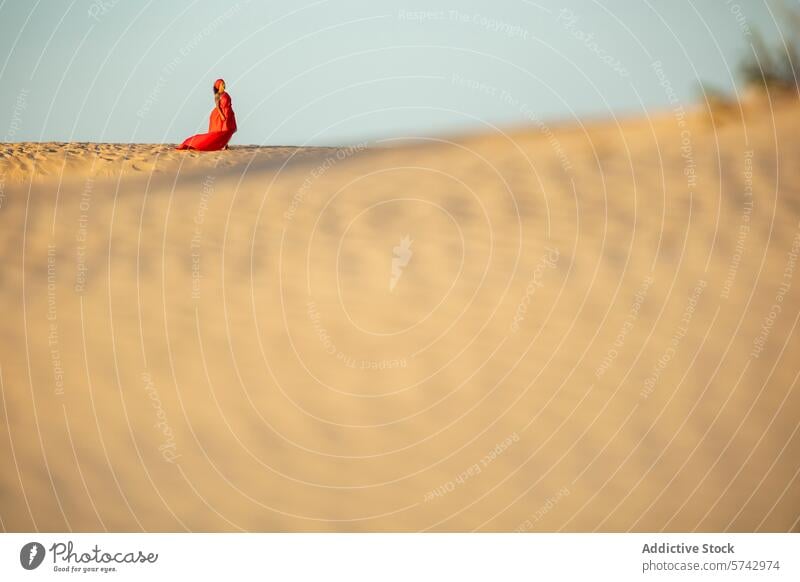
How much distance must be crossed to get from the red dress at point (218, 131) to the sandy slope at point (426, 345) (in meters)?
1.53

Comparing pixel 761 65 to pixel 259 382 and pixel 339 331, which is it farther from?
pixel 259 382

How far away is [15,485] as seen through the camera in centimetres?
693

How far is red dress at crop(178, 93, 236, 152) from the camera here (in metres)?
12.4

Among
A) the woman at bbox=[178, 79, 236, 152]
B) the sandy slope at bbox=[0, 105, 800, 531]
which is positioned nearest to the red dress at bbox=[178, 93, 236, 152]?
the woman at bbox=[178, 79, 236, 152]

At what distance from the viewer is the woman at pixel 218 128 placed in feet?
40.2

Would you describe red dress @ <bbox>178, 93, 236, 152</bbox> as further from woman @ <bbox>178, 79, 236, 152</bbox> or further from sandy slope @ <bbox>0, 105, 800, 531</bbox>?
sandy slope @ <bbox>0, 105, 800, 531</bbox>

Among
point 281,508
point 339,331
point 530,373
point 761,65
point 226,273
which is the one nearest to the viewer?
point 281,508

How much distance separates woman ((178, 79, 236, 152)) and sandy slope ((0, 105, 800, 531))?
1.53 meters

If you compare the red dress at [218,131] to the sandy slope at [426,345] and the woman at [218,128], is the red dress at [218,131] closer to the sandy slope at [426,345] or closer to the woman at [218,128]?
the woman at [218,128]

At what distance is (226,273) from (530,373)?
10.9 ft

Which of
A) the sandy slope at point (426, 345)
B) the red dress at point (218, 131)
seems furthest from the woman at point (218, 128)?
the sandy slope at point (426, 345)
